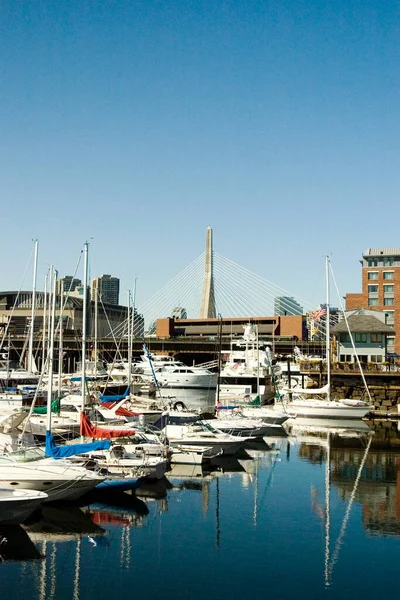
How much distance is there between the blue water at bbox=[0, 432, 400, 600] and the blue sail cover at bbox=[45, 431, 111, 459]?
283 centimetres

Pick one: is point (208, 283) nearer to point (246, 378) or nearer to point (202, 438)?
point (246, 378)

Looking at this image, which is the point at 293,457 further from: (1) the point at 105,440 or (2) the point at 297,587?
(2) the point at 297,587

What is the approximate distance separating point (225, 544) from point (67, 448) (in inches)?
394

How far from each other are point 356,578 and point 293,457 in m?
20.7

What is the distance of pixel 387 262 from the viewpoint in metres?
107

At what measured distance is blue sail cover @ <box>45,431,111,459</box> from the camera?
29.6 meters

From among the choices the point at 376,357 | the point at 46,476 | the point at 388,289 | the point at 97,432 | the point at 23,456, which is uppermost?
the point at 388,289

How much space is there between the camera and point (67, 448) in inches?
1185

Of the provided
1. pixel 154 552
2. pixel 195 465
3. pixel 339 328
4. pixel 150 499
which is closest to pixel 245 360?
pixel 339 328

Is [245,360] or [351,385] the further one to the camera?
[245,360]

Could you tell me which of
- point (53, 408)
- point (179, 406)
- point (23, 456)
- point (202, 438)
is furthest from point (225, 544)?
point (179, 406)

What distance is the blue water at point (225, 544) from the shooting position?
19.3m

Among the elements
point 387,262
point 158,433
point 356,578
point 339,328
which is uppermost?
point 387,262

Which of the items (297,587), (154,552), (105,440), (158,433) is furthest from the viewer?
(158,433)
